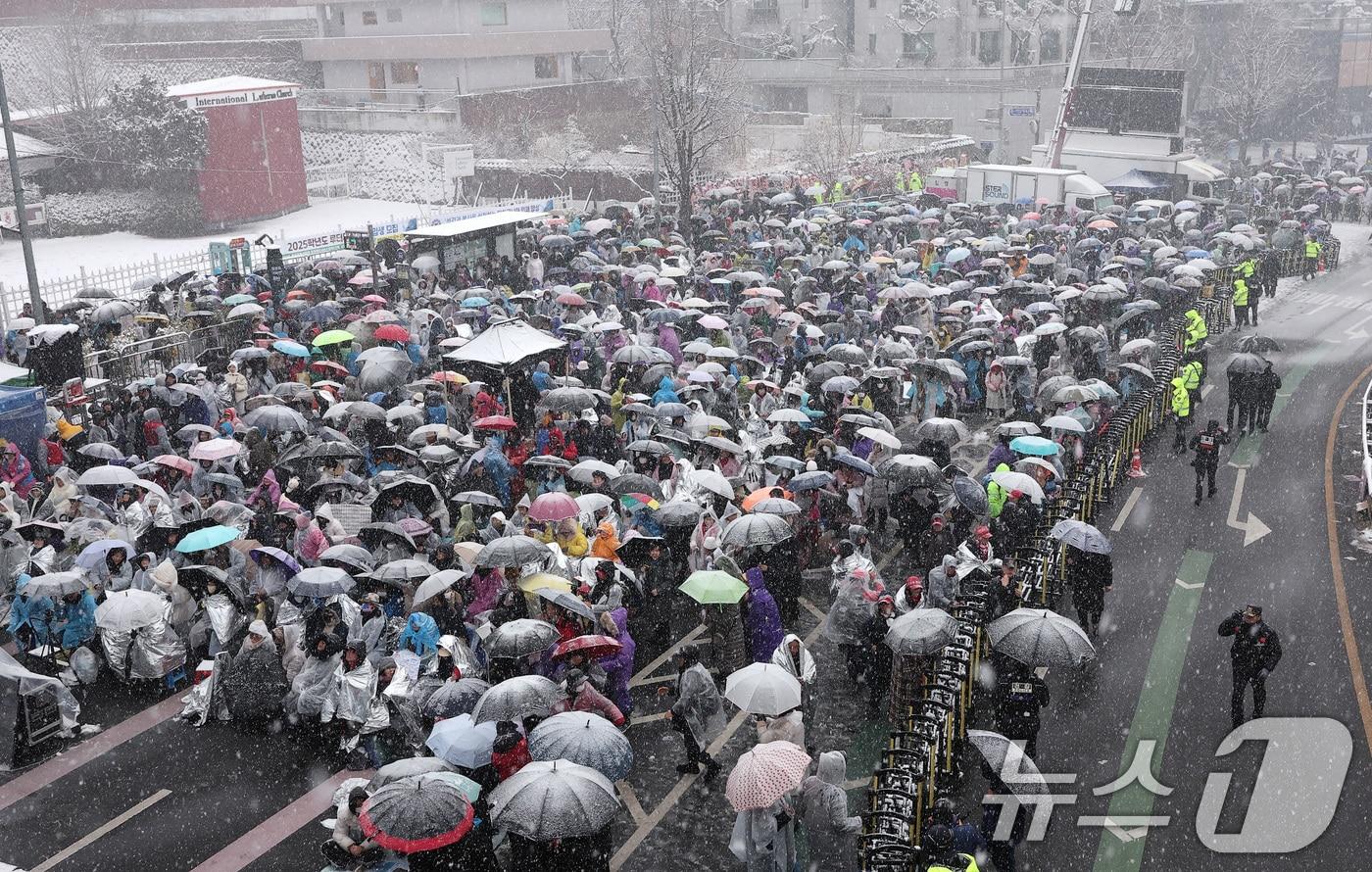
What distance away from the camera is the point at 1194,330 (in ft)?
73.9

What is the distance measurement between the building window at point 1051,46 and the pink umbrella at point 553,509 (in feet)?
219

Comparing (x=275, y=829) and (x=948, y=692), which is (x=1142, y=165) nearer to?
(x=948, y=692)

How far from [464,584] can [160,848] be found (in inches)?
150

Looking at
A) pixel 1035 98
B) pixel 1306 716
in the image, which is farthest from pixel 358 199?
pixel 1306 716

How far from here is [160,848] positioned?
1016cm

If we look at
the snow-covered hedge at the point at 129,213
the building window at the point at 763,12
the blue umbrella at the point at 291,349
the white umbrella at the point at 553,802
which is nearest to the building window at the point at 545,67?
the building window at the point at 763,12

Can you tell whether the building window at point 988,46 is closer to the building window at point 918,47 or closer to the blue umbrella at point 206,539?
the building window at point 918,47

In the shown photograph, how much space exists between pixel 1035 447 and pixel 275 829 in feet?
33.4

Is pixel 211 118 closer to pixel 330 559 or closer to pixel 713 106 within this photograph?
pixel 713 106

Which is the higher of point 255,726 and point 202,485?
point 202,485

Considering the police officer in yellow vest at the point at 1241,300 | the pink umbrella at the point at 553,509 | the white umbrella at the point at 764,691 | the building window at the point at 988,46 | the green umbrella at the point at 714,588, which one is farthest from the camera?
the building window at the point at 988,46

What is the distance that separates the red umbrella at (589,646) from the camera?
10477 millimetres

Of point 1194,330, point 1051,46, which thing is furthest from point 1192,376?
point 1051,46

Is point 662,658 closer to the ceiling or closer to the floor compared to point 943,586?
closer to the floor
